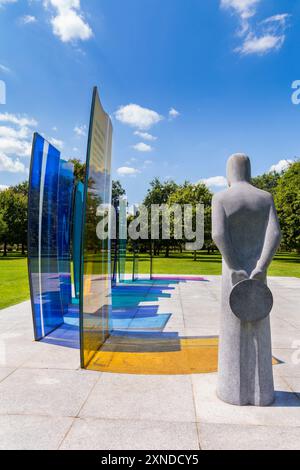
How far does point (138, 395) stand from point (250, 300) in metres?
1.84

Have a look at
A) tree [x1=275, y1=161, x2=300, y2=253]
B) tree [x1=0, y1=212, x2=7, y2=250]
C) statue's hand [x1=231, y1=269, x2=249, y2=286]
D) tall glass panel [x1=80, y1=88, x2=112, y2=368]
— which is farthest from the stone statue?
tree [x1=0, y1=212, x2=7, y2=250]

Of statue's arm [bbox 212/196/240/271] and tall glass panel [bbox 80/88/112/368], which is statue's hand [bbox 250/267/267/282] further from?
tall glass panel [bbox 80/88/112/368]

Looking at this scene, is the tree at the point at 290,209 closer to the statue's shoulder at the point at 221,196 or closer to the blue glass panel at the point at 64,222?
the blue glass panel at the point at 64,222

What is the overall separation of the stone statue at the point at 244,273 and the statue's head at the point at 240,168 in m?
0.24

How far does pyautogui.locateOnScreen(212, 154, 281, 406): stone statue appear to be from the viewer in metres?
4.12

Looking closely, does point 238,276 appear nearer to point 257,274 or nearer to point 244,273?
point 244,273

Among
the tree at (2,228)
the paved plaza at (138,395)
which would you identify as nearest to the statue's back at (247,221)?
the paved plaza at (138,395)

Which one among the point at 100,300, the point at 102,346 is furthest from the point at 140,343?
the point at 100,300

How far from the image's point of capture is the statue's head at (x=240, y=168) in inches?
176

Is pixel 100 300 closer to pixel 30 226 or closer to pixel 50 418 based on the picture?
pixel 30 226

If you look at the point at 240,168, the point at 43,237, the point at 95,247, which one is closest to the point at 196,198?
the point at 43,237

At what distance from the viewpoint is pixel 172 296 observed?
12.6 metres

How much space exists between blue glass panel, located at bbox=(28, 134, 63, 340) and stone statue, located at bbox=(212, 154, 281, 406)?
166 inches

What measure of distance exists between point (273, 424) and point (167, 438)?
116cm
